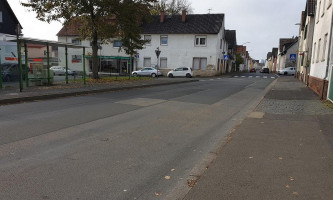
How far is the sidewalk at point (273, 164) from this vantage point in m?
3.74

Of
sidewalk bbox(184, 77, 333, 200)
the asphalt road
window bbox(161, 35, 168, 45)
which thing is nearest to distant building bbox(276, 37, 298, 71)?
window bbox(161, 35, 168, 45)

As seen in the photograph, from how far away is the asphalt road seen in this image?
3.89m

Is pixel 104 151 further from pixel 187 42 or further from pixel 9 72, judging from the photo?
pixel 187 42

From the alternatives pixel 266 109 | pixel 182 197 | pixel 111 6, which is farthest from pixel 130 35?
pixel 182 197

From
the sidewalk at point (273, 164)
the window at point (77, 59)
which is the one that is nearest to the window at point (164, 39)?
the window at point (77, 59)

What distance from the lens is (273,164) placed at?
4.83 meters

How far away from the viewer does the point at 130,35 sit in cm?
2412

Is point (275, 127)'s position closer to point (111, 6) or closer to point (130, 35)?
point (111, 6)

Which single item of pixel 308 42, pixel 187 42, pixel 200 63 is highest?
pixel 187 42

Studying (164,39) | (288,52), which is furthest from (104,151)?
(288,52)

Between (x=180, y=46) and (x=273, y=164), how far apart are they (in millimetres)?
41128

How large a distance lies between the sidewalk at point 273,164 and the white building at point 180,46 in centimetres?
3646

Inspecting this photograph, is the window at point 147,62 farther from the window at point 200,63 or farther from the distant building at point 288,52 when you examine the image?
the distant building at point 288,52

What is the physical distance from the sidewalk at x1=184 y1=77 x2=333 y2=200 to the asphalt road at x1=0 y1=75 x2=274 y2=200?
0.35 m
